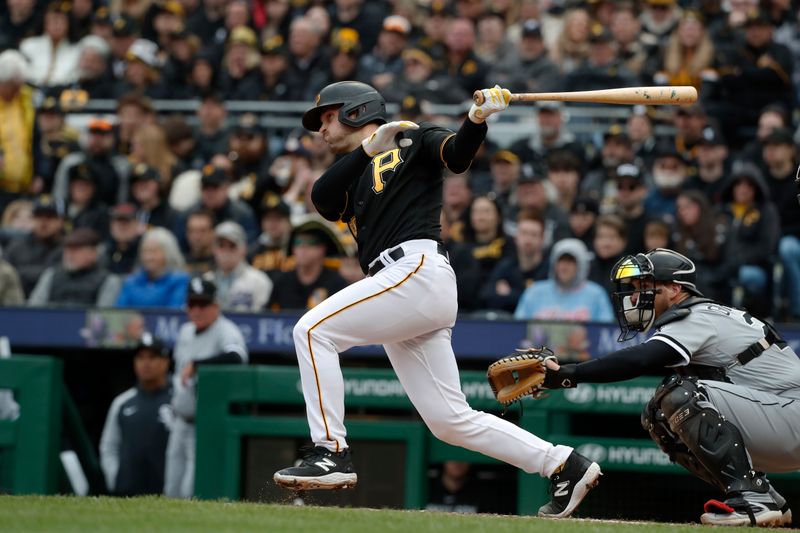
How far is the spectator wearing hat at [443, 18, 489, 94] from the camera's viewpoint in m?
12.2

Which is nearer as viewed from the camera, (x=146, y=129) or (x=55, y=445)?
(x=55, y=445)

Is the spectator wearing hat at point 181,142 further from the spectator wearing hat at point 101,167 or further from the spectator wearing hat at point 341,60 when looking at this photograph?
the spectator wearing hat at point 341,60

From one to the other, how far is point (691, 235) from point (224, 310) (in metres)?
3.29

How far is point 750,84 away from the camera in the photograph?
1102 centimetres

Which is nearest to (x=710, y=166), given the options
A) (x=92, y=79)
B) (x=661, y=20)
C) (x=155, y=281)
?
(x=661, y=20)

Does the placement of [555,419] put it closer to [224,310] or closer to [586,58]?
[224,310]

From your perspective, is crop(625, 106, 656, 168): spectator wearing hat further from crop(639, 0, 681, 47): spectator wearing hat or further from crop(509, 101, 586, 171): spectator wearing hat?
crop(639, 0, 681, 47): spectator wearing hat

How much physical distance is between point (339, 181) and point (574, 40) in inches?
278

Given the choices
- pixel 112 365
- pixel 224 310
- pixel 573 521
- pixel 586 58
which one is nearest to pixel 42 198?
pixel 112 365

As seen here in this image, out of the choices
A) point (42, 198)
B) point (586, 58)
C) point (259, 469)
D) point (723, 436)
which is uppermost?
point (586, 58)

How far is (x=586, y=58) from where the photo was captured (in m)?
12.0

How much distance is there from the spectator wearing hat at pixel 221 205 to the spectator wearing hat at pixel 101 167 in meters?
1.10

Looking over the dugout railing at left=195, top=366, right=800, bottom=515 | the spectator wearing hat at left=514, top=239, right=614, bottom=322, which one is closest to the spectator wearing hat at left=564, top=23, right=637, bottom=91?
the spectator wearing hat at left=514, top=239, right=614, bottom=322

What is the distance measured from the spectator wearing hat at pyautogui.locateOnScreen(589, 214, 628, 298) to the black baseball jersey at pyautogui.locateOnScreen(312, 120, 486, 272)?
3842 millimetres
